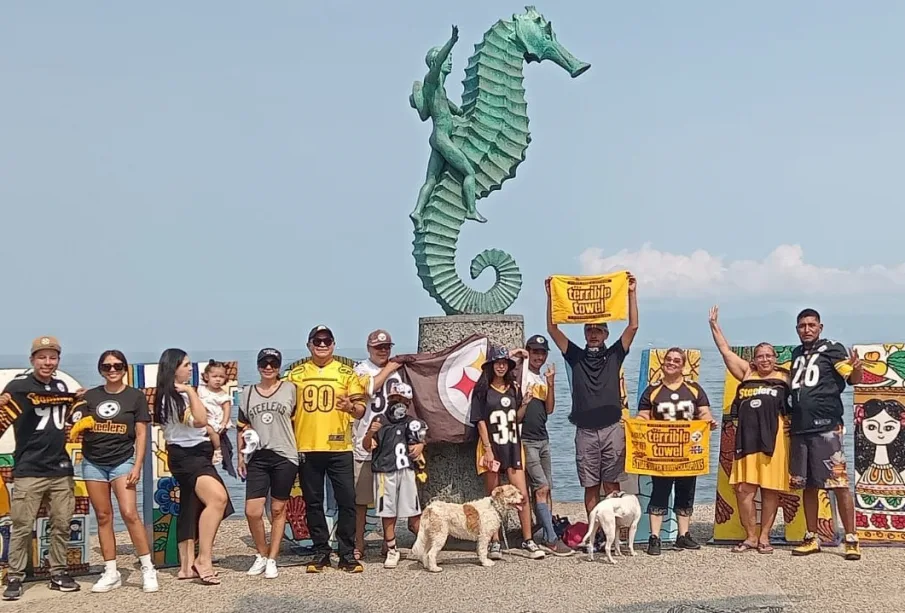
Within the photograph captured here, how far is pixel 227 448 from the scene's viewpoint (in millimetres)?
6781

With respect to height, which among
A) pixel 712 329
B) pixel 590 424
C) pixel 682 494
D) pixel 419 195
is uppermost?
pixel 419 195

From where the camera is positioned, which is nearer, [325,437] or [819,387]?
[325,437]

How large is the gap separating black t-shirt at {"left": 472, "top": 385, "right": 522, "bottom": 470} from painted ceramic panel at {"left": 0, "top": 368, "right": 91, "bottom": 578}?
115 inches

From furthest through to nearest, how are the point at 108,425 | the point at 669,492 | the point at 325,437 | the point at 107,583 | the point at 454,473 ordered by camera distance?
the point at 454,473 < the point at 669,492 < the point at 325,437 < the point at 107,583 < the point at 108,425

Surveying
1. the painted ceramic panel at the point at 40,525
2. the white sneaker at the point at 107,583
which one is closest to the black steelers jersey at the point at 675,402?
the white sneaker at the point at 107,583

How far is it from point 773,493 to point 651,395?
3.81 ft

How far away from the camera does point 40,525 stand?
6.57 metres

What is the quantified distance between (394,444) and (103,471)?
2.01 meters

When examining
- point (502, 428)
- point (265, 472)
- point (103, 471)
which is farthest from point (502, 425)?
point (103, 471)

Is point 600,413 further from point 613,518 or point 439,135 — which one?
point 439,135

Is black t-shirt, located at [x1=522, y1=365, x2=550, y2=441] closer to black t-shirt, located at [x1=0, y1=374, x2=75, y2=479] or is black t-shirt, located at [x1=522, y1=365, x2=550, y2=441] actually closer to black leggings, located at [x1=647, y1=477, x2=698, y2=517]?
black leggings, located at [x1=647, y1=477, x2=698, y2=517]

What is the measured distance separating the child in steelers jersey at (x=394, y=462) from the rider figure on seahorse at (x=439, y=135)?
85.9 inches

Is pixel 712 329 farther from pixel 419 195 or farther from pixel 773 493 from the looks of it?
pixel 419 195

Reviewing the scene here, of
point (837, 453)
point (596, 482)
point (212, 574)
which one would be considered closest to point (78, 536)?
point (212, 574)
